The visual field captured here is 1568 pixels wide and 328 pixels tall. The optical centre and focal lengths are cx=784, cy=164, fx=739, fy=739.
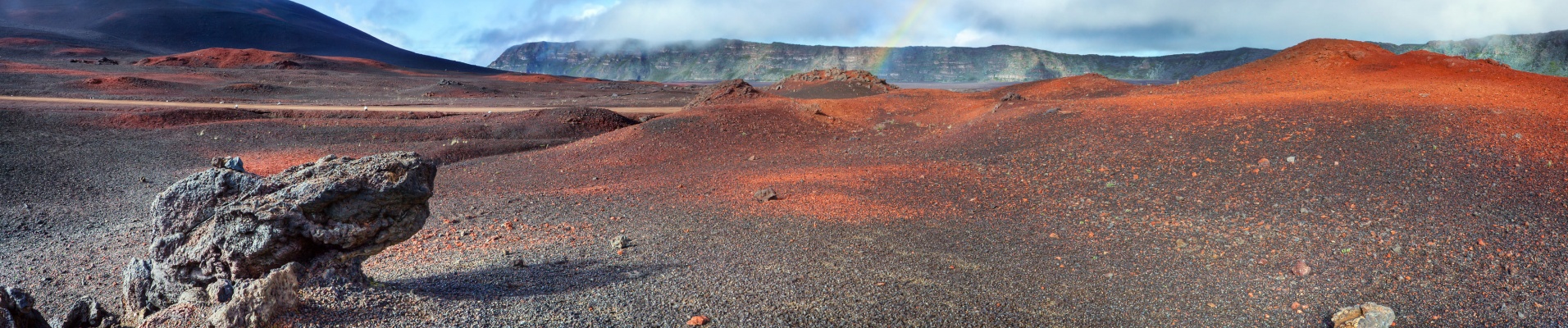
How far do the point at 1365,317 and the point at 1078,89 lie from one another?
1773 centimetres

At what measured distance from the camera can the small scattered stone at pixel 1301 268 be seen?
580 centimetres

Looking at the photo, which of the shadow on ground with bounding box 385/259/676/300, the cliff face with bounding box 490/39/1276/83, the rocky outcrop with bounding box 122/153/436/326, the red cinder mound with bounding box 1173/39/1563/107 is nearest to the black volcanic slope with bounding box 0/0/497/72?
the cliff face with bounding box 490/39/1276/83

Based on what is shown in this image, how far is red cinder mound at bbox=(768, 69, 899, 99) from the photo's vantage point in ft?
87.8

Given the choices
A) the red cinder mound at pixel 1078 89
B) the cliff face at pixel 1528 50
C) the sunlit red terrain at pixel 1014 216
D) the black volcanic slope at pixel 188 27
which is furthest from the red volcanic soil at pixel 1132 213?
the black volcanic slope at pixel 188 27

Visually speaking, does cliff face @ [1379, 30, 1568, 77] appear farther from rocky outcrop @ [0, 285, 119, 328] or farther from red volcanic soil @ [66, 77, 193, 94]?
red volcanic soil @ [66, 77, 193, 94]

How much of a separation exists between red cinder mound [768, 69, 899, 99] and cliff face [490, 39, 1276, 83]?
214 ft

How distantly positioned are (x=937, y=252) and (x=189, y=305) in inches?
213

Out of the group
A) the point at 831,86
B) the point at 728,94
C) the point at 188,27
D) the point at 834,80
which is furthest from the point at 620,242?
the point at 188,27

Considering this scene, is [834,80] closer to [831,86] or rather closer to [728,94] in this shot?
[831,86]

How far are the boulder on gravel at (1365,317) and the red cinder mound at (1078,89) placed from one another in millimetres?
14428

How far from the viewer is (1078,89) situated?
70.9 feet

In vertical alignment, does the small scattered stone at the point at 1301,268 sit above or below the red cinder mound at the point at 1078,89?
below

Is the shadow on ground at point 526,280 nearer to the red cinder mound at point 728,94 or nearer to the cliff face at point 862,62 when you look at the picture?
the red cinder mound at point 728,94

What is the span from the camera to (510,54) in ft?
429
